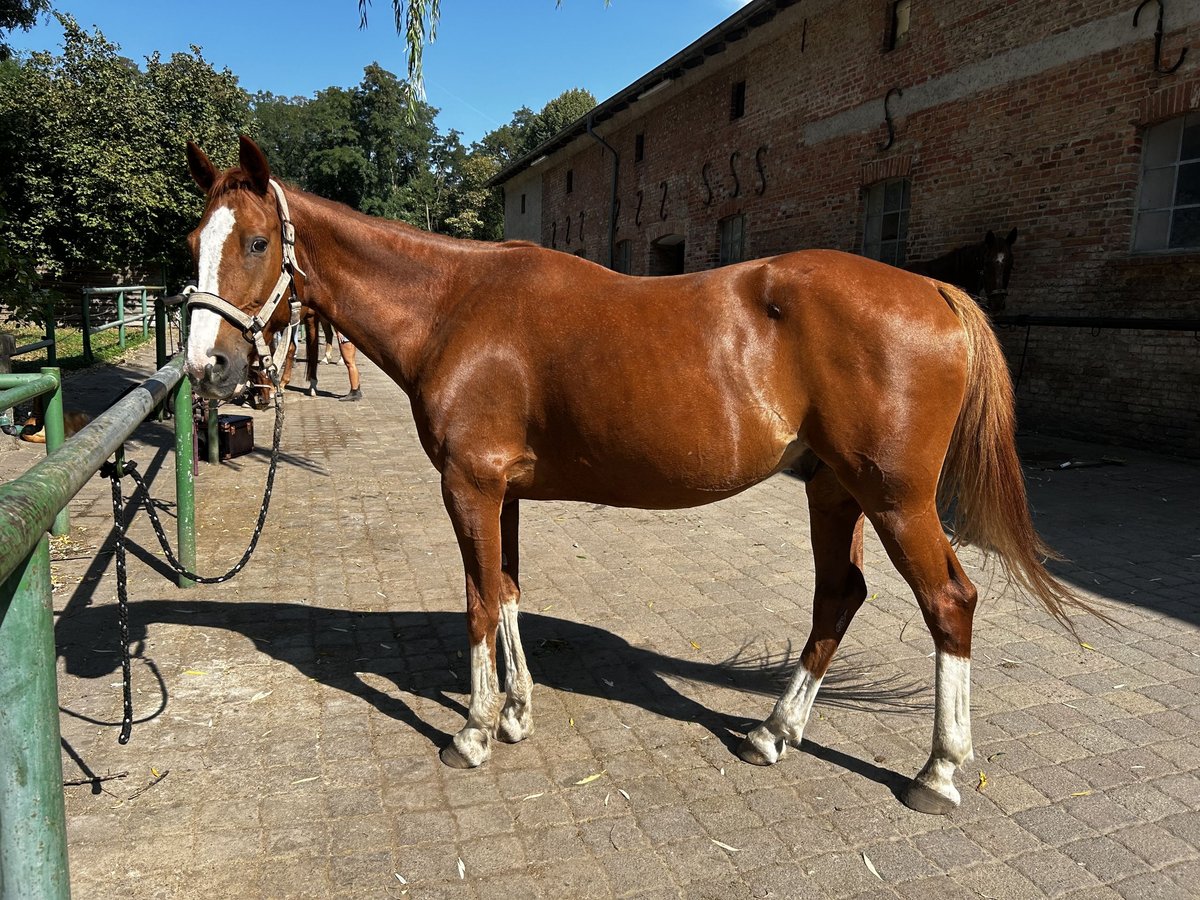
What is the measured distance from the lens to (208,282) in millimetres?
2730

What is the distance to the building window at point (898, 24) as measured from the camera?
38.8 feet

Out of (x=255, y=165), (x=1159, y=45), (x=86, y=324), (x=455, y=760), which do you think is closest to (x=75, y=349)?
(x=86, y=324)

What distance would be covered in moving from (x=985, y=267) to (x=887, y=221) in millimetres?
2716

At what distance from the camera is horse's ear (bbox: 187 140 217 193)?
2.94m

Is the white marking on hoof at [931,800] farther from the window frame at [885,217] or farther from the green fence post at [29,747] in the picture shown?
the window frame at [885,217]

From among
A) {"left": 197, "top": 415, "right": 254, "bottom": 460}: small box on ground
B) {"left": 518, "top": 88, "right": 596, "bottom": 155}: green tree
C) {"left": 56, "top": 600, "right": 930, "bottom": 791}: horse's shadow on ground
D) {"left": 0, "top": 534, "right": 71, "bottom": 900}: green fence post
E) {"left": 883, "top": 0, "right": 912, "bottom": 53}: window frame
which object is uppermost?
{"left": 518, "top": 88, "right": 596, "bottom": 155}: green tree

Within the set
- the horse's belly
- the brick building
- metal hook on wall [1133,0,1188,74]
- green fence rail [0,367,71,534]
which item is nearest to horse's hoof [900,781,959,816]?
the horse's belly

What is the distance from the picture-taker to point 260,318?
9.24 ft

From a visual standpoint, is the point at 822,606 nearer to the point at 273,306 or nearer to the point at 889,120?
the point at 273,306

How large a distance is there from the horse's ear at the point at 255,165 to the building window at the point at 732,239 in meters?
14.1

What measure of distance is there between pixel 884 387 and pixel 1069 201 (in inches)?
344

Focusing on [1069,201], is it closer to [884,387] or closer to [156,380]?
[884,387]

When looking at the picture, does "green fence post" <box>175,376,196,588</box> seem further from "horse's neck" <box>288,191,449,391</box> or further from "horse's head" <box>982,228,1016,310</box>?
"horse's head" <box>982,228,1016,310</box>

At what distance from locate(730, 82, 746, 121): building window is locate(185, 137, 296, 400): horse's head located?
15261 millimetres
